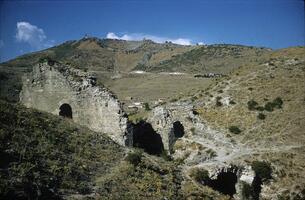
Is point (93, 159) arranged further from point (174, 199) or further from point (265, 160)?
point (265, 160)

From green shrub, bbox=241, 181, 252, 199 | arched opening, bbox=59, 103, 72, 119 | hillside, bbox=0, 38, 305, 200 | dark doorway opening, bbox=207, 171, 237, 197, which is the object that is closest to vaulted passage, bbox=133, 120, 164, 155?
hillside, bbox=0, 38, 305, 200

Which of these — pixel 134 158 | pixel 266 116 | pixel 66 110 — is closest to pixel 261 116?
pixel 266 116

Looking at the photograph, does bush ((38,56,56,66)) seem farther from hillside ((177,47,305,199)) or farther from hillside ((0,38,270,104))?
hillside ((0,38,270,104))

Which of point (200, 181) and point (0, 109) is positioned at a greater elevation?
point (0, 109)

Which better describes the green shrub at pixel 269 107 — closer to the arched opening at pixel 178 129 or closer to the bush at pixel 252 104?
the bush at pixel 252 104

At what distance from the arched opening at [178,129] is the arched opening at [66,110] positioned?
1124 cm

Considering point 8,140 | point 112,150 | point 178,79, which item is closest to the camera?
point 8,140

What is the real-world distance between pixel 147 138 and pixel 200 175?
449 inches

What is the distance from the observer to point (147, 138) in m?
37.7

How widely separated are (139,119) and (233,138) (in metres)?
9.44

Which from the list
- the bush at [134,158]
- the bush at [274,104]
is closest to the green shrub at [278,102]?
the bush at [274,104]

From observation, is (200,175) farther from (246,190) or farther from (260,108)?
(260,108)

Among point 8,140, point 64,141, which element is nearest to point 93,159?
point 64,141

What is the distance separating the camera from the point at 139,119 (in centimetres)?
3947
